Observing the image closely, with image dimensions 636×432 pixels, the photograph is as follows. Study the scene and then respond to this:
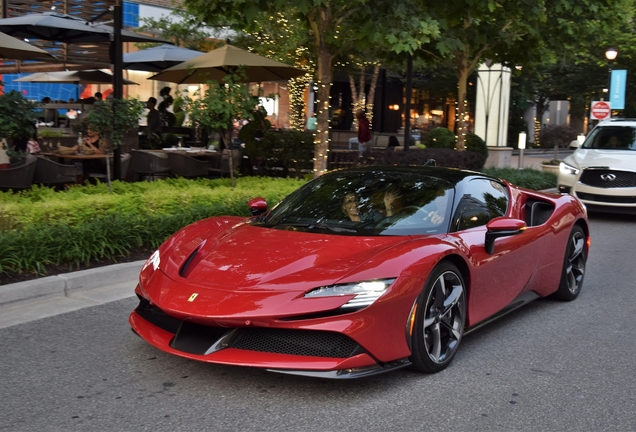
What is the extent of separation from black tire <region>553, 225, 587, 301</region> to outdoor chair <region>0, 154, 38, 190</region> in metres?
7.44

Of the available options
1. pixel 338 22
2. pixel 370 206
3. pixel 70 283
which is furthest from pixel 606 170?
pixel 70 283

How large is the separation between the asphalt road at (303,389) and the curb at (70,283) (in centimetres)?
55

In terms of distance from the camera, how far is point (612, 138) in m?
14.3

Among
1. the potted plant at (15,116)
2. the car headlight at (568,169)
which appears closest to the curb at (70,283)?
the potted plant at (15,116)

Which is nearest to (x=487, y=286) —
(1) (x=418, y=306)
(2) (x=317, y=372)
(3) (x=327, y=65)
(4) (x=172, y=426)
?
(1) (x=418, y=306)

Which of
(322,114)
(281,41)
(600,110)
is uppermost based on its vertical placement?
(281,41)

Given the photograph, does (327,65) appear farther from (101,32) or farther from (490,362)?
(490,362)

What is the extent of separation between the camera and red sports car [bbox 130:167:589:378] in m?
4.25

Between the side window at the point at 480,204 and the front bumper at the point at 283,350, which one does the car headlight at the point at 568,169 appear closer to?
the side window at the point at 480,204

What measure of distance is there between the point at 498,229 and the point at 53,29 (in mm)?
11006

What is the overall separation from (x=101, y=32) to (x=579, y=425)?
38.8 feet

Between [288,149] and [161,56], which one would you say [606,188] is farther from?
[161,56]

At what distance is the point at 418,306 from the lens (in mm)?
4629

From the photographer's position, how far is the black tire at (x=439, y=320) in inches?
184
